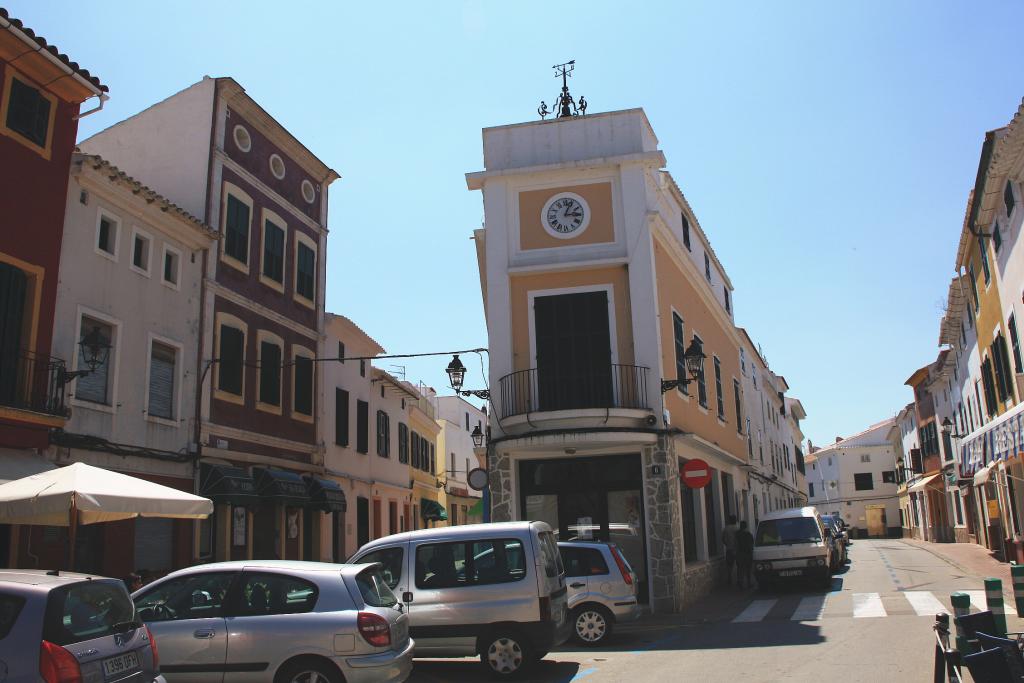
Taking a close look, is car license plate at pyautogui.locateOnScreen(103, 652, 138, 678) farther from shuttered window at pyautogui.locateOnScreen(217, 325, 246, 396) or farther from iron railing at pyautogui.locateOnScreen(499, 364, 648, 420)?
shuttered window at pyautogui.locateOnScreen(217, 325, 246, 396)

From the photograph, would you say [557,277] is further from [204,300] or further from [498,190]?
[204,300]

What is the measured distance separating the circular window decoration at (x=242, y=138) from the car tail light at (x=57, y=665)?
18340mm

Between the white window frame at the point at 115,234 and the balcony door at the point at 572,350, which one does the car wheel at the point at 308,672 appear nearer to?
the balcony door at the point at 572,350

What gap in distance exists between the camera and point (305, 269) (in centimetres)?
2577

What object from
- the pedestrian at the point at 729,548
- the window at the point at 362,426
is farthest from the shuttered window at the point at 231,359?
the pedestrian at the point at 729,548

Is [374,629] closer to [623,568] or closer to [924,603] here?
[623,568]

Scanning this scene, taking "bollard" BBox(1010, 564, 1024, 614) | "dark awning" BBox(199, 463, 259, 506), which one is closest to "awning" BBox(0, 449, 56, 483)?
"dark awning" BBox(199, 463, 259, 506)

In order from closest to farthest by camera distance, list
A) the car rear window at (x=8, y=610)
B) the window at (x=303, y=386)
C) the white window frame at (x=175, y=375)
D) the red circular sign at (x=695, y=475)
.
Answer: the car rear window at (x=8, y=610) → the red circular sign at (x=695, y=475) → the white window frame at (x=175, y=375) → the window at (x=303, y=386)

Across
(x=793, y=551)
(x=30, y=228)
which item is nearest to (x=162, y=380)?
(x=30, y=228)

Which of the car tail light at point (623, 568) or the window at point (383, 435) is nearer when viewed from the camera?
the car tail light at point (623, 568)

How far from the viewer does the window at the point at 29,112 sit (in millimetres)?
14891

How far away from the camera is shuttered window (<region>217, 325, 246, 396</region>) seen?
20859mm

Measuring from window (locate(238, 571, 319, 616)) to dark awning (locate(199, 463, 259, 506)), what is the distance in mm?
11244

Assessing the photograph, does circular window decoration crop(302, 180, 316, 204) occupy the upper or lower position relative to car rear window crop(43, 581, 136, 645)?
upper
